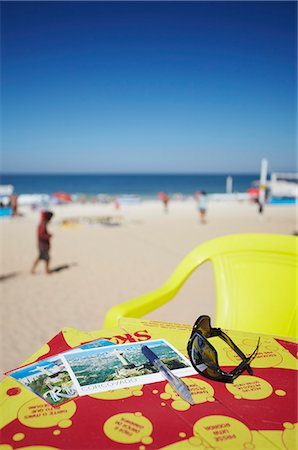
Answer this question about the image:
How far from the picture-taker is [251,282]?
227 centimetres

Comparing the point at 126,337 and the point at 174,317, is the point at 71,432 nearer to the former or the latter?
the point at 126,337

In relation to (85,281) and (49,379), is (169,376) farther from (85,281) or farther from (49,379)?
(85,281)

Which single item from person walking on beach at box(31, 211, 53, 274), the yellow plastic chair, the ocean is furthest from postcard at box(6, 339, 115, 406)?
the ocean

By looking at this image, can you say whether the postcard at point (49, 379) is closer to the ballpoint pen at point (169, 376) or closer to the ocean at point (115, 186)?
the ballpoint pen at point (169, 376)

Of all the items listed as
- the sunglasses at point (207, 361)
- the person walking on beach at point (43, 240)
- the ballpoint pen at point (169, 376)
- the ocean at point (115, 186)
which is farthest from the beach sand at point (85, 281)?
the ocean at point (115, 186)

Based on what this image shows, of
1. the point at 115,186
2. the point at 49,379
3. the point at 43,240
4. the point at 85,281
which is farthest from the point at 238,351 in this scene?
the point at 115,186

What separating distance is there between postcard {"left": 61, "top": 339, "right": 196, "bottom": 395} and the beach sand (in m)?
2.11

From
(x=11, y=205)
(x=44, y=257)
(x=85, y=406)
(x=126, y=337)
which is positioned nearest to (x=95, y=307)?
(x=44, y=257)

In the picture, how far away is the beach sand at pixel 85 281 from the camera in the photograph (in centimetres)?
380

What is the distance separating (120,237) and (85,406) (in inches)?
333

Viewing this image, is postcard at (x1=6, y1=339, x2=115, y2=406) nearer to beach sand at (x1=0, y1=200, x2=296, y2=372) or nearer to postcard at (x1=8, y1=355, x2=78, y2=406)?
postcard at (x1=8, y1=355, x2=78, y2=406)

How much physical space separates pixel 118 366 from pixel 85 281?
4440 mm

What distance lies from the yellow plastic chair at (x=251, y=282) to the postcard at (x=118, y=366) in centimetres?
82

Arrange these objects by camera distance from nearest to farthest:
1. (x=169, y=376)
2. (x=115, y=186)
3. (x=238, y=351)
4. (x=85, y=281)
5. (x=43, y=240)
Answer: (x=169, y=376) < (x=238, y=351) < (x=85, y=281) < (x=43, y=240) < (x=115, y=186)
